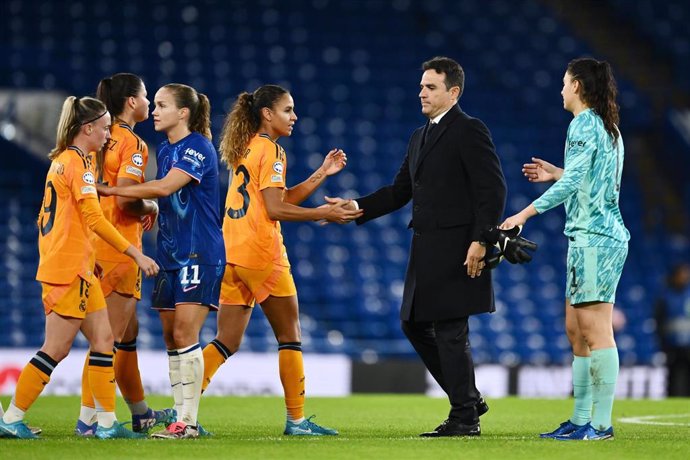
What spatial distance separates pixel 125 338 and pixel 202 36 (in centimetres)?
1197

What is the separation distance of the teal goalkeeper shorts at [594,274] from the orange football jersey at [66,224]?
2581 millimetres

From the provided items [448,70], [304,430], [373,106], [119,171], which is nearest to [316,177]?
[448,70]

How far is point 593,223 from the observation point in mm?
6012

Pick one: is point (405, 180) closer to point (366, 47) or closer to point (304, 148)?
point (304, 148)

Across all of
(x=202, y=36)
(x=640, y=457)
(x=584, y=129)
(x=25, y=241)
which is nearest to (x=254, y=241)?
(x=584, y=129)

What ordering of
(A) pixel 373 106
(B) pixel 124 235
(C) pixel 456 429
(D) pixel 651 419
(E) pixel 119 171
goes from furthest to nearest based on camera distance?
(A) pixel 373 106 < (D) pixel 651 419 < (B) pixel 124 235 < (E) pixel 119 171 < (C) pixel 456 429

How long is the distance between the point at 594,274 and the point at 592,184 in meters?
0.49

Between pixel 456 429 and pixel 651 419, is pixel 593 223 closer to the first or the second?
pixel 456 429

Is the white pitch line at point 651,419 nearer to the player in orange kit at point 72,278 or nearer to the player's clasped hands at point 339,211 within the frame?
the player's clasped hands at point 339,211

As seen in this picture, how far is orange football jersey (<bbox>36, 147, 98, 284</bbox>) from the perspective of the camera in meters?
5.77

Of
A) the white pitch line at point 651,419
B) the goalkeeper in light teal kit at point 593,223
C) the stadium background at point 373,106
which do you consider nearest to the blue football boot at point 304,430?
the goalkeeper in light teal kit at point 593,223

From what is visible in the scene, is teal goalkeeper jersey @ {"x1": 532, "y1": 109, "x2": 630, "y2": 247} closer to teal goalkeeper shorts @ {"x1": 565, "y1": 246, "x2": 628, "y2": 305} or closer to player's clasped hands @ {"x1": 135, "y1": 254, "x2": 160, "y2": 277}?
teal goalkeeper shorts @ {"x1": 565, "y1": 246, "x2": 628, "y2": 305}

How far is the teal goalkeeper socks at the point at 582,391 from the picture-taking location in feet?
20.4

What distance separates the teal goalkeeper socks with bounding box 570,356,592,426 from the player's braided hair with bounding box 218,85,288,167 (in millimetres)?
2274
